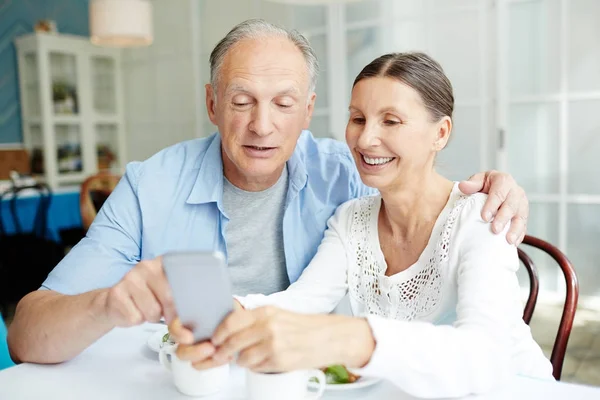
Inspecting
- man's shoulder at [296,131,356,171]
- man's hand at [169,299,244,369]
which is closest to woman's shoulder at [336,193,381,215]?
man's shoulder at [296,131,356,171]

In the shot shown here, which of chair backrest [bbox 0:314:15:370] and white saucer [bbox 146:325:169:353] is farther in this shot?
chair backrest [bbox 0:314:15:370]

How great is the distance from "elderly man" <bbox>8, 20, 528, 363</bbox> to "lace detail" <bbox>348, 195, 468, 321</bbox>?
0.14m

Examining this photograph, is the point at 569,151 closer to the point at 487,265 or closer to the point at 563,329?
the point at 563,329

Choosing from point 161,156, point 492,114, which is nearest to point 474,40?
point 492,114

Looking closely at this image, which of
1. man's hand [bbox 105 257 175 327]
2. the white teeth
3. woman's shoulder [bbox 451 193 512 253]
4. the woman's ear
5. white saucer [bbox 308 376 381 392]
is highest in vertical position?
the woman's ear

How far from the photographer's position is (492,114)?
3.83 meters

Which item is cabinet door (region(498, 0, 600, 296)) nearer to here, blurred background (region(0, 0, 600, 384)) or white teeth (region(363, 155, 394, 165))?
blurred background (region(0, 0, 600, 384))

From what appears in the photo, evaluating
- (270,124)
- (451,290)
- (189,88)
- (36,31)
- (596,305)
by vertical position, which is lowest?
(596,305)

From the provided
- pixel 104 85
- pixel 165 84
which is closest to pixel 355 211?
pixel 165 84

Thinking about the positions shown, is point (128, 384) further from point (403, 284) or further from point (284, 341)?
point (403, 284)

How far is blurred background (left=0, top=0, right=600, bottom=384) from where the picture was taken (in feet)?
11.5

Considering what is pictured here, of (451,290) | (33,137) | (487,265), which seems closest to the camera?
(487,265)

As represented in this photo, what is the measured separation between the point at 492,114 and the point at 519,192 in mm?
2806

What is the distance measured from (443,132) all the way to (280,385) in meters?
0.76
